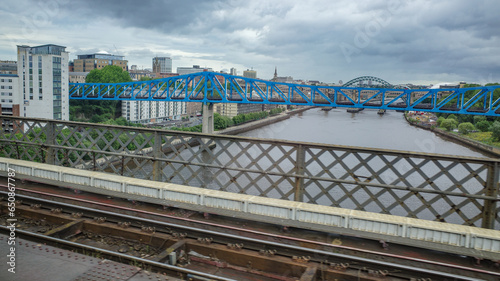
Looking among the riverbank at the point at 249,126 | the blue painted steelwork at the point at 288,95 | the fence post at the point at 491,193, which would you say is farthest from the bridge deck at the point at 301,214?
the riverbank at the point at 249,126

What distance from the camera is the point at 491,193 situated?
254cm

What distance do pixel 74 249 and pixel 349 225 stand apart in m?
1.53

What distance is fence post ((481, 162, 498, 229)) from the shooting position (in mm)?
2502

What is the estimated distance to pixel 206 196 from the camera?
110 inches

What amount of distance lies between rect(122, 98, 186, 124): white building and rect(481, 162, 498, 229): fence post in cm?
3076

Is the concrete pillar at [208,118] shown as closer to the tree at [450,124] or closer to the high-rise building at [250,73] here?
the tree at [450,124]

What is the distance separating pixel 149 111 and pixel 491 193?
32.3 m

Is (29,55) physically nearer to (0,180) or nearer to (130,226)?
(0,180)

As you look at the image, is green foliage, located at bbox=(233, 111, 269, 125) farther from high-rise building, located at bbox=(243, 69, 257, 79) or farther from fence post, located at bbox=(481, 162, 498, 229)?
high-rise building, located at bbox=(243, 69, 257, 79)

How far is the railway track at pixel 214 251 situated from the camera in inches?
79.4

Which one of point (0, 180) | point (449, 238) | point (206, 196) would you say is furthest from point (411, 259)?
point (0, 180)

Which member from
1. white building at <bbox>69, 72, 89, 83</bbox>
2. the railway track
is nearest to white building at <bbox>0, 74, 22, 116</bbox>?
white building at <bbox>69, 72, 89, 83</bbox>

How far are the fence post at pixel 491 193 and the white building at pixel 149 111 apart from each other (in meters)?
30.8

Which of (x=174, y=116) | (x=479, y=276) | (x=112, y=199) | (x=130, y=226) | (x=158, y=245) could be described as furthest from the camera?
(x=174, y=116)
